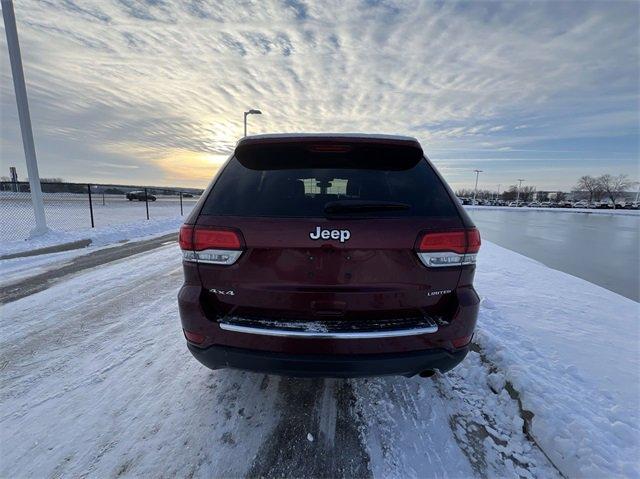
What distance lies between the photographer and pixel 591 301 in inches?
183

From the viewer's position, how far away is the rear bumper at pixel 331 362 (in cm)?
176

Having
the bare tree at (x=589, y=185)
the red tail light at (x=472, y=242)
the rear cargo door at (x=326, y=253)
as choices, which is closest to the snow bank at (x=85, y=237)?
the rear cargo door at (x=326, y=253)

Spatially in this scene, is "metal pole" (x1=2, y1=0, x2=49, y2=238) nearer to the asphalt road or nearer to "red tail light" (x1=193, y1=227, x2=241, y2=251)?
the asphalt road

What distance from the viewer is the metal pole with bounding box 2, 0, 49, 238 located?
7.98 m

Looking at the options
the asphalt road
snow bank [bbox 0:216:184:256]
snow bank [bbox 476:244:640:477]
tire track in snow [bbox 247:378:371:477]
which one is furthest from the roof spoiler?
snow bank [bbox 0:216:184:256]

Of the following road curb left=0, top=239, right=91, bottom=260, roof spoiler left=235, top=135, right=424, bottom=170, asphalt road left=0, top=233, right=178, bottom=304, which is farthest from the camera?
road curb left=0, top=239, right=91, bottom=260

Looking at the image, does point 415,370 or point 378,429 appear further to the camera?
point 378,429

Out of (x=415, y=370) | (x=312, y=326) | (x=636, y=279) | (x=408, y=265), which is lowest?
(x=636, y=279)

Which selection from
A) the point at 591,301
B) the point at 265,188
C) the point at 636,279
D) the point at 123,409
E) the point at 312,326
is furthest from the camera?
the point at 636,279

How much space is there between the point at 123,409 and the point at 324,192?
2.09 meters

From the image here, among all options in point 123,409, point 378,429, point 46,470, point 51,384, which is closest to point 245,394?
point 123,409

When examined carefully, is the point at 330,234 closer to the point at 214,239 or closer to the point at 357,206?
the point at 357,206

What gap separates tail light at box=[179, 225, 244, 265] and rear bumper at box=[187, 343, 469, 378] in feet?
1.78

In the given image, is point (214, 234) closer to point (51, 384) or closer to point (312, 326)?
point (312, 326)
